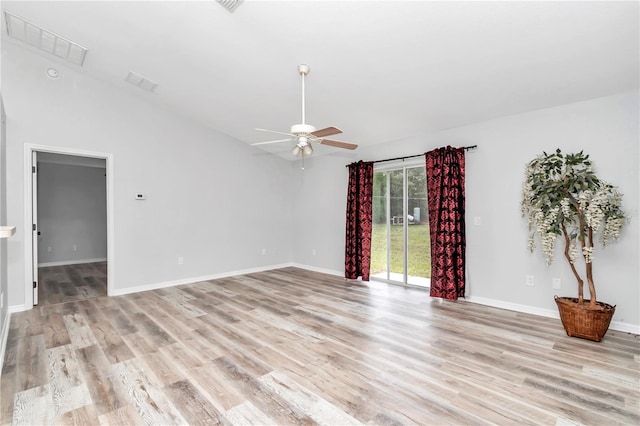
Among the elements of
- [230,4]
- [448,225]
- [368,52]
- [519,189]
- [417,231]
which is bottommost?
[417,231]

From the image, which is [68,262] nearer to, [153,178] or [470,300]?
[153,178]

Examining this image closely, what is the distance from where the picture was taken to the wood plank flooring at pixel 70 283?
452cm

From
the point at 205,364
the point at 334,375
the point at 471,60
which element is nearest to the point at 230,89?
the point at 471,60

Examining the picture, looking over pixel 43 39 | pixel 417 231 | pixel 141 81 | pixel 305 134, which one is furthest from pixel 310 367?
pixel 43 39

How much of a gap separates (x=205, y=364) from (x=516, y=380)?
2.55m

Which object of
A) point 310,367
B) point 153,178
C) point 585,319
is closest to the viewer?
point 310,367

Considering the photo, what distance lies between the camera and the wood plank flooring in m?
4.52

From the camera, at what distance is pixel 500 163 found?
4.06 metres

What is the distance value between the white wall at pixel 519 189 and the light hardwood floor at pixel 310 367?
403 mm

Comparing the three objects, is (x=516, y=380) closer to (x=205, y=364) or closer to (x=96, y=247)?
(x=205, y=364)

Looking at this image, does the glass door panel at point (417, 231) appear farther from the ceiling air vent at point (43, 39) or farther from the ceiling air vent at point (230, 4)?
the ceiling air vent at point (43, 39)

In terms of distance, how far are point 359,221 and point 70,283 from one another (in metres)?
5.50

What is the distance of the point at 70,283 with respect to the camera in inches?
212

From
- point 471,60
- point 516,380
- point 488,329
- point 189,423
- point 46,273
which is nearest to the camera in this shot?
point 189,423
